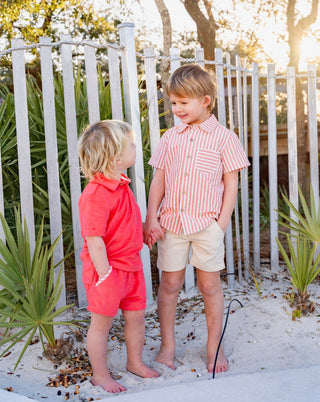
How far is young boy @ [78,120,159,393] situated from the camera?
8.09ft

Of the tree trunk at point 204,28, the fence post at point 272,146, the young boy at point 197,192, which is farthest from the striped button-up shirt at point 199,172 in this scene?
the tree trunk at point 204,28

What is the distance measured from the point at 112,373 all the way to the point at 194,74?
1.60m

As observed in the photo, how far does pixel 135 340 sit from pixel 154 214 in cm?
66

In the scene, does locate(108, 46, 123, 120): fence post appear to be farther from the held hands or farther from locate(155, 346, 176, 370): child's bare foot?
locate(155, 346, 176, 370): child's bare foot

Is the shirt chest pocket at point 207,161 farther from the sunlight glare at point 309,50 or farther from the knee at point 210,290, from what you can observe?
the sunlight glare at point 309,50

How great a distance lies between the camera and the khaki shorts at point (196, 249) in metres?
2.77

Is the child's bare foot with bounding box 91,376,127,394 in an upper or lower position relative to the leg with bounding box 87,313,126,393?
lower

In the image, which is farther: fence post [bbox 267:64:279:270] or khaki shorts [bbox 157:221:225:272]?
fence post [bbox 267:64:279:270]

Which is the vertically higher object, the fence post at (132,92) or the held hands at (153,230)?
the fence post at (132,92)

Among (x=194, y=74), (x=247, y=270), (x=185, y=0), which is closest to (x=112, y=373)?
(x=194, y=74)

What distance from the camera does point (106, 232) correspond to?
8.31ft

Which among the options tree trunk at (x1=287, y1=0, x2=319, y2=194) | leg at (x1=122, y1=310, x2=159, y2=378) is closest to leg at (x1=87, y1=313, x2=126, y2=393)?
leg at (x1=122, y1=310, x2=159, y2=378)

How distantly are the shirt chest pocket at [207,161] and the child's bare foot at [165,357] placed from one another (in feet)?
3.33

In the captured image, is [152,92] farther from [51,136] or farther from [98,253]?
[98,253]
